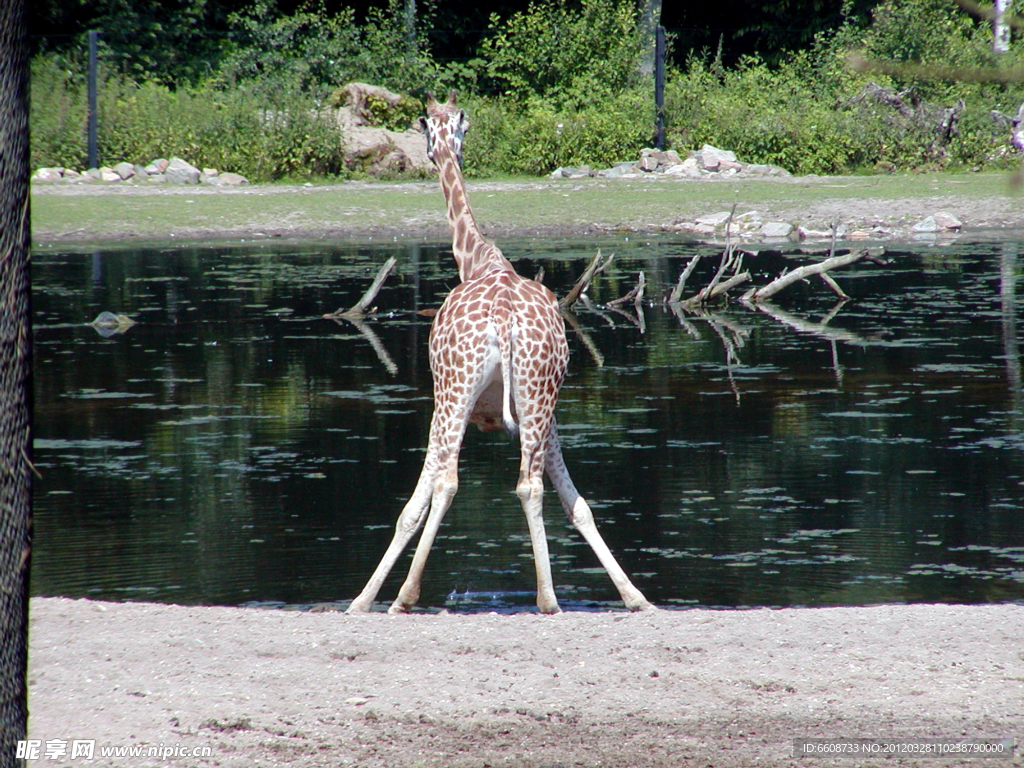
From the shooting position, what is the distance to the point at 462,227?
24.5 feet

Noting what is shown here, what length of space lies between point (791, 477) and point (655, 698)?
4247 mm

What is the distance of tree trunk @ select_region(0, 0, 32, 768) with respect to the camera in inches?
146

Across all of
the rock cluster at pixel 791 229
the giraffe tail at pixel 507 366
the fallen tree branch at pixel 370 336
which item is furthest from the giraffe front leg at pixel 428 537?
the rock cluster at pixel 791 229

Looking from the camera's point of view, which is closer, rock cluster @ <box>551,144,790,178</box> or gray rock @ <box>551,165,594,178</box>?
rock cluster @ <box>551,144,790,178</box>

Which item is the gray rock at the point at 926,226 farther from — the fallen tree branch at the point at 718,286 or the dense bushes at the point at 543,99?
the fallen tree branch at the point at 718,286

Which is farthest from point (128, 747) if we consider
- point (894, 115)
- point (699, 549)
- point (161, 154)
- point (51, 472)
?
point (894, 115)

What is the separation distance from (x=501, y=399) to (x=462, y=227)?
116cm

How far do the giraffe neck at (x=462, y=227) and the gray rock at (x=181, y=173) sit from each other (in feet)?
67.7

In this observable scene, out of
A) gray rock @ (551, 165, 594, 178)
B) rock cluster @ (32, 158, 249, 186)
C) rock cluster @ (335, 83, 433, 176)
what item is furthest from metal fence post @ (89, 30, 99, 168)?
gray rock @ (551, 165, 594, 178)

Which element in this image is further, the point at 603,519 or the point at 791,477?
the point at 791,477

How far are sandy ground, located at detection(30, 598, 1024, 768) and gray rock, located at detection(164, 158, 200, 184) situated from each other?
72.6ft

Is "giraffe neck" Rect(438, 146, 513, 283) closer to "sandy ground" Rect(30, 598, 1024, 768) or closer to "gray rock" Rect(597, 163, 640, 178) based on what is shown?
"sandy ground" Rect(30, 598, 1024, 768)

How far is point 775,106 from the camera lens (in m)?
31.5

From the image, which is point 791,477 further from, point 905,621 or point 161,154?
point 161,154
